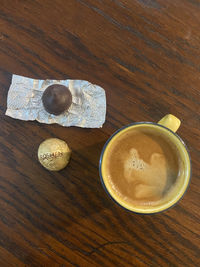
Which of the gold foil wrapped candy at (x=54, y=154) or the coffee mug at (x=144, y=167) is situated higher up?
the coffee mug at (x=144, y=167)

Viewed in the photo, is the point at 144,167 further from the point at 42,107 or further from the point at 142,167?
the point at 42,107

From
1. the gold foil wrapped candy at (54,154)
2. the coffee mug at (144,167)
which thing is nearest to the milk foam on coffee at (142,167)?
the coffee mug at (144,167)

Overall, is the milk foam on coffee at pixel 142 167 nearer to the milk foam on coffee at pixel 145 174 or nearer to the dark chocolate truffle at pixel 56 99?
the milk foam on coffee at pixel 145 174

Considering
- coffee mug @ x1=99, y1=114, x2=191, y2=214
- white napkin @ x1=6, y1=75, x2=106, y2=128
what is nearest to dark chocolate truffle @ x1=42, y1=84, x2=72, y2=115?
white napkin @ x1=6, y1=75, x2=106, y2=128

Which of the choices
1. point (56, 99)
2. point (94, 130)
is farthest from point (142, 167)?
point (56, 99)

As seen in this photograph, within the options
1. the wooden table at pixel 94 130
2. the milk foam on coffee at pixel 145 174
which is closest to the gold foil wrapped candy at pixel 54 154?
the wooden table at pixel 94 130

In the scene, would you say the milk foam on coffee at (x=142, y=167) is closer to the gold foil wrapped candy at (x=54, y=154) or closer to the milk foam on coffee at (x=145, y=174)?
the milk foam on coffee at (x=145, y=174)
